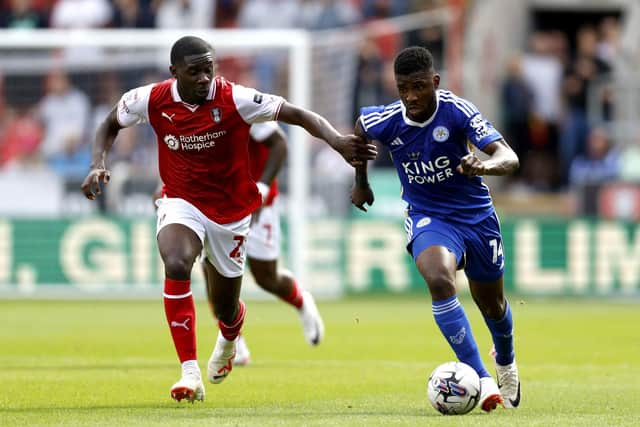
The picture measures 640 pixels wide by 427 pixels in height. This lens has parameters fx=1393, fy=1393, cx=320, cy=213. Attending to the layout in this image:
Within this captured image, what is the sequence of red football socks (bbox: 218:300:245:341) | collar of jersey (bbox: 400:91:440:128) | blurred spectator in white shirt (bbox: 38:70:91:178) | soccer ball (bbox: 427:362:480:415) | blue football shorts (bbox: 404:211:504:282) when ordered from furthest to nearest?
blurred spectator in white shirt (bbox: 38:70:91:178), red football socks (bbox: 218:300:245:341), collar of jersey (bbox: 400:91:440:128), blue football shorts (bbox: 404:211:504:282), soccer ball (bbox: 427:362:480:415)

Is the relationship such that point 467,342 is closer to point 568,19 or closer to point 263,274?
point 263,274

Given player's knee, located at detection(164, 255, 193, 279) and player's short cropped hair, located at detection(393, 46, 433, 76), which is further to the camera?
player's knee, located at detection(164, 255, 193, 279)

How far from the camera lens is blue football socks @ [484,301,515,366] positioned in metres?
9.02

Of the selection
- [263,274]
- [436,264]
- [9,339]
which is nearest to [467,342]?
[436,264]

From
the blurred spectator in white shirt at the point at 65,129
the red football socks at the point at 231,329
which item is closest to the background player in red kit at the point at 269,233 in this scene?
the red football socks at the point at 231,329

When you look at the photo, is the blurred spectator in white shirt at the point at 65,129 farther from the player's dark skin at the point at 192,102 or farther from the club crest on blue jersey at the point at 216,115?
the club crest on blue jersey at the point at 216,115

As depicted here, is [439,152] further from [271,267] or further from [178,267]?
[271,267]

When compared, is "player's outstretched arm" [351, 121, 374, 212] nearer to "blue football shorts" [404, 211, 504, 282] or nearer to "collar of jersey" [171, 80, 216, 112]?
"blue football shorts" [404, 211, 504, 282]

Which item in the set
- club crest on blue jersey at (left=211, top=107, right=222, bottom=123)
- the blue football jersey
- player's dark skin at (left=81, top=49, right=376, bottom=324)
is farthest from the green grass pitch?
club crest on blue jersey at (left=211, top=107, right=222, bottom=123)

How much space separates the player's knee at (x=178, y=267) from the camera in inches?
352

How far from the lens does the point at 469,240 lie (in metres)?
8.76

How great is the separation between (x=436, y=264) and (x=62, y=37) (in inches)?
533

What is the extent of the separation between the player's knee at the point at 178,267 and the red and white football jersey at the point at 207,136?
560mm

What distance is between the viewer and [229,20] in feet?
87.0
